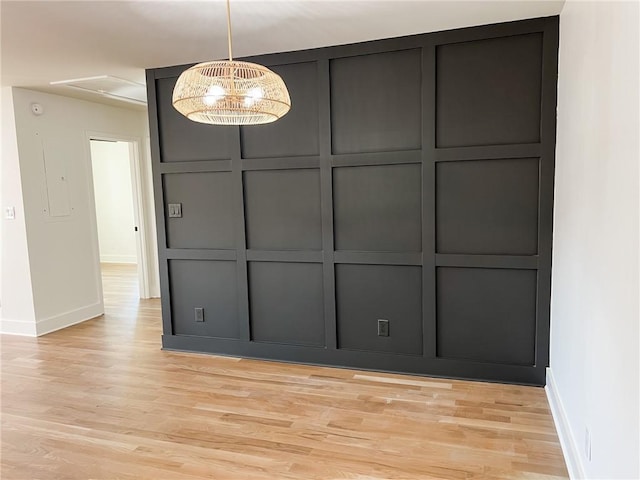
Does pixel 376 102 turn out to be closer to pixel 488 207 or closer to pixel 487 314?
pixel 488 207

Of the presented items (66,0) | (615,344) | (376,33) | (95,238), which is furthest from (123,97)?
(615,344)

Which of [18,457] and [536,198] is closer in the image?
[18,457]

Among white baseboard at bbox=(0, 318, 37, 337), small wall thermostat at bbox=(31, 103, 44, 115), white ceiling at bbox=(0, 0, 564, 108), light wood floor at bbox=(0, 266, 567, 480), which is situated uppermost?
white ceiling at bbox=(0, 0, 564, 108)

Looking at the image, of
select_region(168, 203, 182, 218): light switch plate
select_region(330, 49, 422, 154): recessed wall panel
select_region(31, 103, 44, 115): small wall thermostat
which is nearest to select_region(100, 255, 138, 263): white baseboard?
select_region(31, 103, 44, 115): small wall thermostat

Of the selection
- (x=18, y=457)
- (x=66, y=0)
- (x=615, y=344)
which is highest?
(x=66, y=0)

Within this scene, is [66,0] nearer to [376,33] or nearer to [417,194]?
[376,33]

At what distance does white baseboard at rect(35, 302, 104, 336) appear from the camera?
4.86 meters

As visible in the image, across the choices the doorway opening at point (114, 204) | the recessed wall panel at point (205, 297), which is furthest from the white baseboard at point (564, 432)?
the doorway opening at point (114, 204)

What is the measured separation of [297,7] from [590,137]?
171cm

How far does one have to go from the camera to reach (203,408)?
122 inches

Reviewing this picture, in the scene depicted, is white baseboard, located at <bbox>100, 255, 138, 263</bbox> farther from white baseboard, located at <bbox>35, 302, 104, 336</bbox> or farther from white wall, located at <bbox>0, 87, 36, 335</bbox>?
white wall, located at <bbox>0, 87, 36, 335</bbox>

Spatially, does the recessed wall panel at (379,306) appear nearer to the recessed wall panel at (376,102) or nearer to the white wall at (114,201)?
the recessed wall panel at (376,102)

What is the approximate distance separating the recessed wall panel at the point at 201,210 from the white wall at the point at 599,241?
2530mm

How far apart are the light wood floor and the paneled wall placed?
0.29 metres
